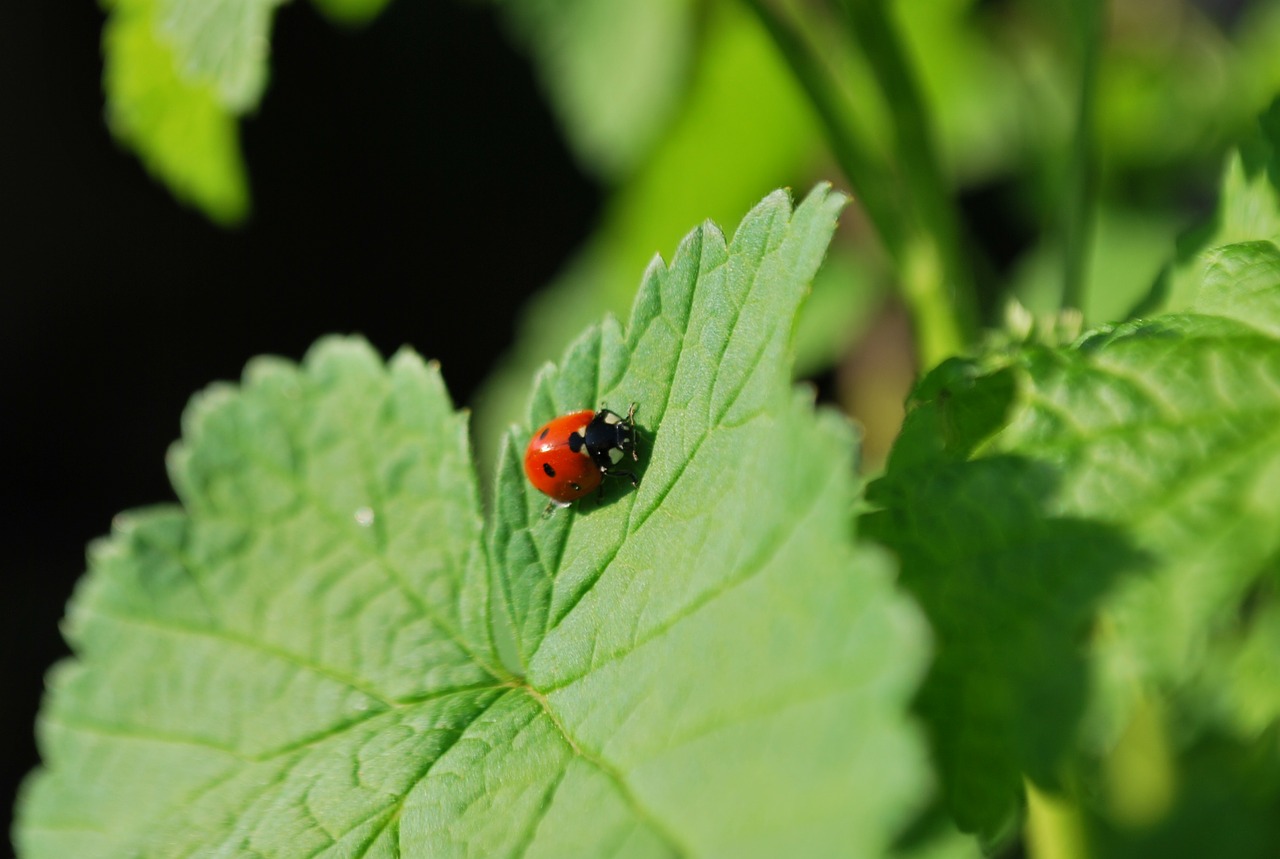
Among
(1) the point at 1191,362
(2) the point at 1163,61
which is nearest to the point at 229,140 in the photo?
(1) the point at 1191,362

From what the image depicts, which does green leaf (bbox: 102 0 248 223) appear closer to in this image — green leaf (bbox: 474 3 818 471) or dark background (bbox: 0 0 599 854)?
green leaf (bbox: 474 3 818 471)

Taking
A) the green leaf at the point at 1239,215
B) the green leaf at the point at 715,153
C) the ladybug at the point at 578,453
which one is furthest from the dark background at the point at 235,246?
the green leaf at the point at 1239,215

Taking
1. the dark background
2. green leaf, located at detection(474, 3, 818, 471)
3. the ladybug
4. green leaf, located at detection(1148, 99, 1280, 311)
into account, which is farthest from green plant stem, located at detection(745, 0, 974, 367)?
the dark background

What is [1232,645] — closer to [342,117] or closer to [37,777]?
[37,777]

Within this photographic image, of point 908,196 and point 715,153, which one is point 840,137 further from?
point 715,153

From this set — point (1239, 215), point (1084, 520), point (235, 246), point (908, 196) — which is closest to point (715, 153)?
point (908, 196)

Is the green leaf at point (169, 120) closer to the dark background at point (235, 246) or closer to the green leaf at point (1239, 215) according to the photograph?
the green leaf at point (1239, 215)
